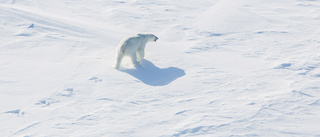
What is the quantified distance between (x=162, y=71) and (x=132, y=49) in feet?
2.25

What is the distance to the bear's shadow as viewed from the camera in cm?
686

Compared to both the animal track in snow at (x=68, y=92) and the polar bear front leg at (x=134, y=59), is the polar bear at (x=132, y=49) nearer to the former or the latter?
the polar bear front leg at (x=134, y=59)

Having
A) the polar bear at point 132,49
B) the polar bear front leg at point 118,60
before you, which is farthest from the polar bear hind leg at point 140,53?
the polar bear front leg at point 118,60

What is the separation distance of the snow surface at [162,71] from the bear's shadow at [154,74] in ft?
0.06

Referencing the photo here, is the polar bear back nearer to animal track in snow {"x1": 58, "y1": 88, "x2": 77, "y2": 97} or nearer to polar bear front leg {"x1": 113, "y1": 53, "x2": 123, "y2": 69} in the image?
polar bear front leg {"x1": 113, "y1": 53, "x2": 123, "y2": 69}

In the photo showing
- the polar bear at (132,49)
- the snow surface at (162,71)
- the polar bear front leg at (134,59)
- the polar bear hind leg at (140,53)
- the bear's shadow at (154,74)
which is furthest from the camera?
the polar bear hind leg at (140,53)

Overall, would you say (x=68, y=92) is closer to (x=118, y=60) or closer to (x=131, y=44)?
(x=118, y=60)

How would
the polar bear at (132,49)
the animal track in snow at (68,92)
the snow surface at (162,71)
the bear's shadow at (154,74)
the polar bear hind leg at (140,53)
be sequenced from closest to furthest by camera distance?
1. the snow surface at (162,71)
2. the animal track in snow at (68,92)
3. the bear's shadow at (154,74)
4. the polar bear at (132,49)
5. the polar bear hind leg at (140,53)

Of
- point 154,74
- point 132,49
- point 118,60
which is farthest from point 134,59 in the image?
point 154,74

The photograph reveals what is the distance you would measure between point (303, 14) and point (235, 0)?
202 centimetres

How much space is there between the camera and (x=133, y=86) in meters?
6.60

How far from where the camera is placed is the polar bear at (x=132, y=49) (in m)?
7.07

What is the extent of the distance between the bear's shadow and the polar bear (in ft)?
0.50

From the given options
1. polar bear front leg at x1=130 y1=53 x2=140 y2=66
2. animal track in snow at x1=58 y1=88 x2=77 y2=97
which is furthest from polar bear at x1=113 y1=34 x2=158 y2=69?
animal track in snow at x1=58 y1=88 x2=77 y2=97
